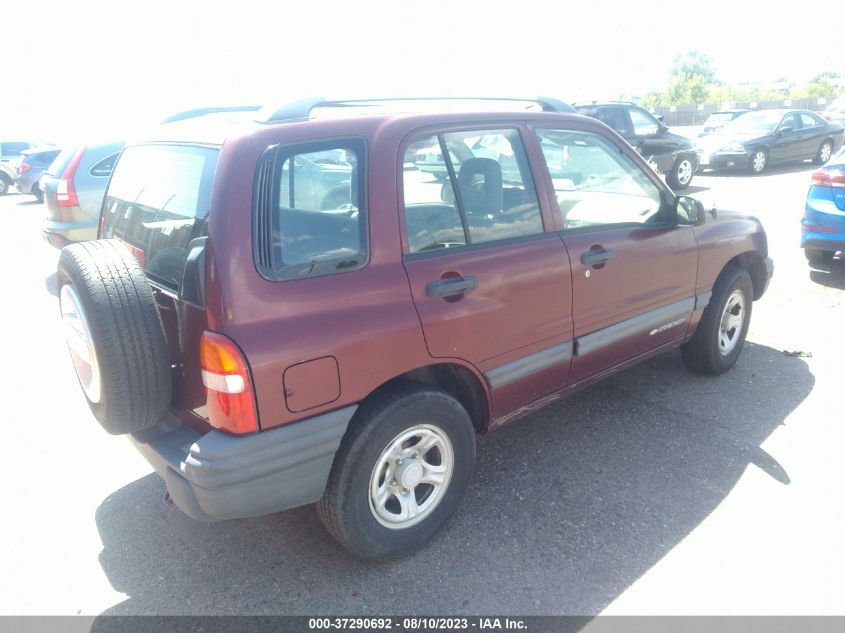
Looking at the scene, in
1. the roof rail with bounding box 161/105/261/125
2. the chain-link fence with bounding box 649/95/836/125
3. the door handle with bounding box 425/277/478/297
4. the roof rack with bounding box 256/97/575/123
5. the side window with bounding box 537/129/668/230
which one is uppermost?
the roof rack with bounding box 256/97/575/123

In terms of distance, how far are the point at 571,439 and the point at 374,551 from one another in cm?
156

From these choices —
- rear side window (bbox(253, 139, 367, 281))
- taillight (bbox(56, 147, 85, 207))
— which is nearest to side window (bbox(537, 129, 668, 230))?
rear side window (bbox(253, 139, 367, 281))

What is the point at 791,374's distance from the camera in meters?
4.57

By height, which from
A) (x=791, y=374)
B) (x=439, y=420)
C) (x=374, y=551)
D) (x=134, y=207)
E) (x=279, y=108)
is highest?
(x=279, y=108)

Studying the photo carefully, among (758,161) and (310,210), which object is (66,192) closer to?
(310,210)

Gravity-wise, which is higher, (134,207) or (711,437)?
(134,207)

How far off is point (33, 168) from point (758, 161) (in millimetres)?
18359

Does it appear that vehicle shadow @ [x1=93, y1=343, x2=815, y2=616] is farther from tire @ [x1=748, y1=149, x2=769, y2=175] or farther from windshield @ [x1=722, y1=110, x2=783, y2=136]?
windshield @ [x1=722, y1=110, x2=783, y2=136]

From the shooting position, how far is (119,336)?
2.37 metres

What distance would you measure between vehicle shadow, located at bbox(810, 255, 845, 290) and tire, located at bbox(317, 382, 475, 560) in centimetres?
540

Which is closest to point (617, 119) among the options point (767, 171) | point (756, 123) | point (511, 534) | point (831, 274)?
point (756, 123)

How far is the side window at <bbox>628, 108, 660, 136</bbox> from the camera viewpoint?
525 inches

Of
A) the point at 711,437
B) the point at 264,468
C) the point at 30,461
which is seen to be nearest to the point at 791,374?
the point at 711,437

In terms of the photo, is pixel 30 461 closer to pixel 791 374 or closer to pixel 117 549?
pixel 117 549
